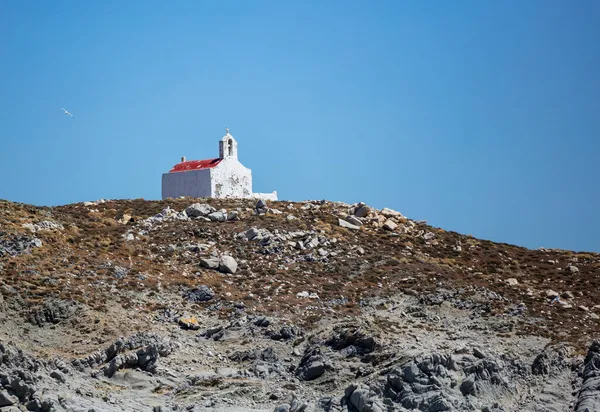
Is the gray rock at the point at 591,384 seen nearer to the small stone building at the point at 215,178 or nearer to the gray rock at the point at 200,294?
the gray rock at the point at 200,294

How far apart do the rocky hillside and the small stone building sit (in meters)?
6.27

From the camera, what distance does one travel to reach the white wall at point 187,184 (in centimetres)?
7700

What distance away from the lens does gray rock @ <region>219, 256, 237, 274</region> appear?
56.2 meters

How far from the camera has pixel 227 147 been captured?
3120 inches

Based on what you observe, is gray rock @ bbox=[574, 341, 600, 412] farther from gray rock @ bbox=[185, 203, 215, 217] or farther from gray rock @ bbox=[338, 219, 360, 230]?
gray rock @ bbox=[185, 203, 215, 217]

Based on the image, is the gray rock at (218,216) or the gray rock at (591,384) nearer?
the gray rock at (591,384)

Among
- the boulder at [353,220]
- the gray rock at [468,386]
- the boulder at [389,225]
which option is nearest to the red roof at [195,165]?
the boulder at [353,220]

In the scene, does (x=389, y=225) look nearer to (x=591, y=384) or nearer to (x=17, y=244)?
(x=17, y=244)

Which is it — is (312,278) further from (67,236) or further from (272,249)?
(67,236)

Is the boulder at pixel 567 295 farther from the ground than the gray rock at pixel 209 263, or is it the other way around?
the gray rock at pixel 209 263

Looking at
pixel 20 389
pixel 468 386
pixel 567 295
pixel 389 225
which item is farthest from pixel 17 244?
pixel 567 295

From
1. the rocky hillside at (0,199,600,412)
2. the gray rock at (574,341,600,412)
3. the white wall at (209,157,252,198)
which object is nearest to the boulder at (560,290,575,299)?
the rocky hillside at (0,199,600,412)

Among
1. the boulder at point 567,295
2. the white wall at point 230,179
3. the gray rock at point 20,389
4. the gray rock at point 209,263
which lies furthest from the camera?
the white wall at point 230,179

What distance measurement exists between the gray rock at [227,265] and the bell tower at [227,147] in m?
23.0
